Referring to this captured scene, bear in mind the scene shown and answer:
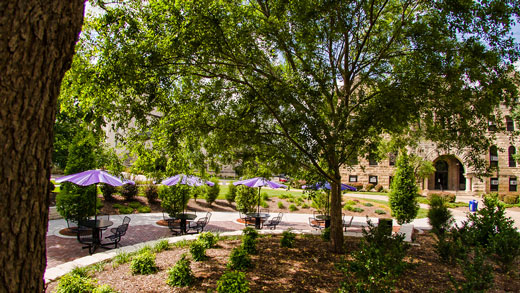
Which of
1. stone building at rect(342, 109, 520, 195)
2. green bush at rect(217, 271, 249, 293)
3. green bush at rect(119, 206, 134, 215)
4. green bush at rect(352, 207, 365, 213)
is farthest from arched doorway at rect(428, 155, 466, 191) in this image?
green bush at rect(217, 271, 249, 293)

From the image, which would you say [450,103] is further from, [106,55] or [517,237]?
[106,55]

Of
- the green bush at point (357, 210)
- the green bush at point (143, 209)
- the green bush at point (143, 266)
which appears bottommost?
the green bush at point (357, 210)

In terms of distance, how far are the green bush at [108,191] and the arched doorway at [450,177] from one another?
35.1 meters

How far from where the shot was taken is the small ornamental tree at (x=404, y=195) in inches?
558

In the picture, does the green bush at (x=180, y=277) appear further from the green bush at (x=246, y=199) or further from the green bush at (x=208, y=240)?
the green bush at (x=246, y=199)

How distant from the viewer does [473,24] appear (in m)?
6.48

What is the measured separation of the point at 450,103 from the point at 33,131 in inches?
307

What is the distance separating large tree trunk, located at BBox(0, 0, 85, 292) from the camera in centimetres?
175

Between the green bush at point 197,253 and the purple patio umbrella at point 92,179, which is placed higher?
the purple patio umbrella at point 92,179

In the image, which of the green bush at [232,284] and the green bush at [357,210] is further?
the green bush at [357,210]

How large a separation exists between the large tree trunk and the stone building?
101ft

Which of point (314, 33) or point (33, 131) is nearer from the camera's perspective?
point (33, 131)

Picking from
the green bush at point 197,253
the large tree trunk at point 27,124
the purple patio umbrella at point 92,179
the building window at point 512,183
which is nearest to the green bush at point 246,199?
the purple patio umbrella at point 92,179

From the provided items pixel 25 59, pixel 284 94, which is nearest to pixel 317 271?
pixel 284 94
